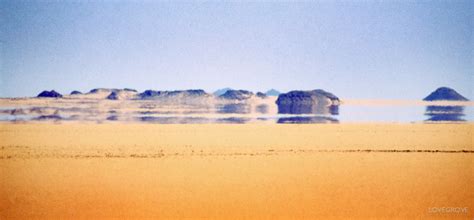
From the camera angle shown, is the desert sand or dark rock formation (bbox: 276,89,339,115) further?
dark rock formation (bbox: 276,89,339,115)

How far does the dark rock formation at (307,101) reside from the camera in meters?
26.2

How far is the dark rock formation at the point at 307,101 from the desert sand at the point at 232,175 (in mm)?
12827

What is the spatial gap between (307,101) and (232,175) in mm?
21683

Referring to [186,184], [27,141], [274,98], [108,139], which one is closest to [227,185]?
[186,184]

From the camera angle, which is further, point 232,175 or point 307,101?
point 307,101

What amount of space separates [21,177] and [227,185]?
3892 mm

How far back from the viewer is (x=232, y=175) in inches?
318

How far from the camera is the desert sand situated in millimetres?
6285

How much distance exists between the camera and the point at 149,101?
2661 centimetres

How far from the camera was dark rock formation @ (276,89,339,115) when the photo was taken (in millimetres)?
26172

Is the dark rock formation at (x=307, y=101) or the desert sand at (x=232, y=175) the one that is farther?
the dark rock formation at (x=307, y=101)

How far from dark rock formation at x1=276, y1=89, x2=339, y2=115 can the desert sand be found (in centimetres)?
1283

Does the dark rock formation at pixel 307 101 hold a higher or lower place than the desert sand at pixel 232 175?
higher

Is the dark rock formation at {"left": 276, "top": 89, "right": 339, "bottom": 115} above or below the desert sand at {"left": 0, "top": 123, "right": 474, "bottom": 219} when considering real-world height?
above
